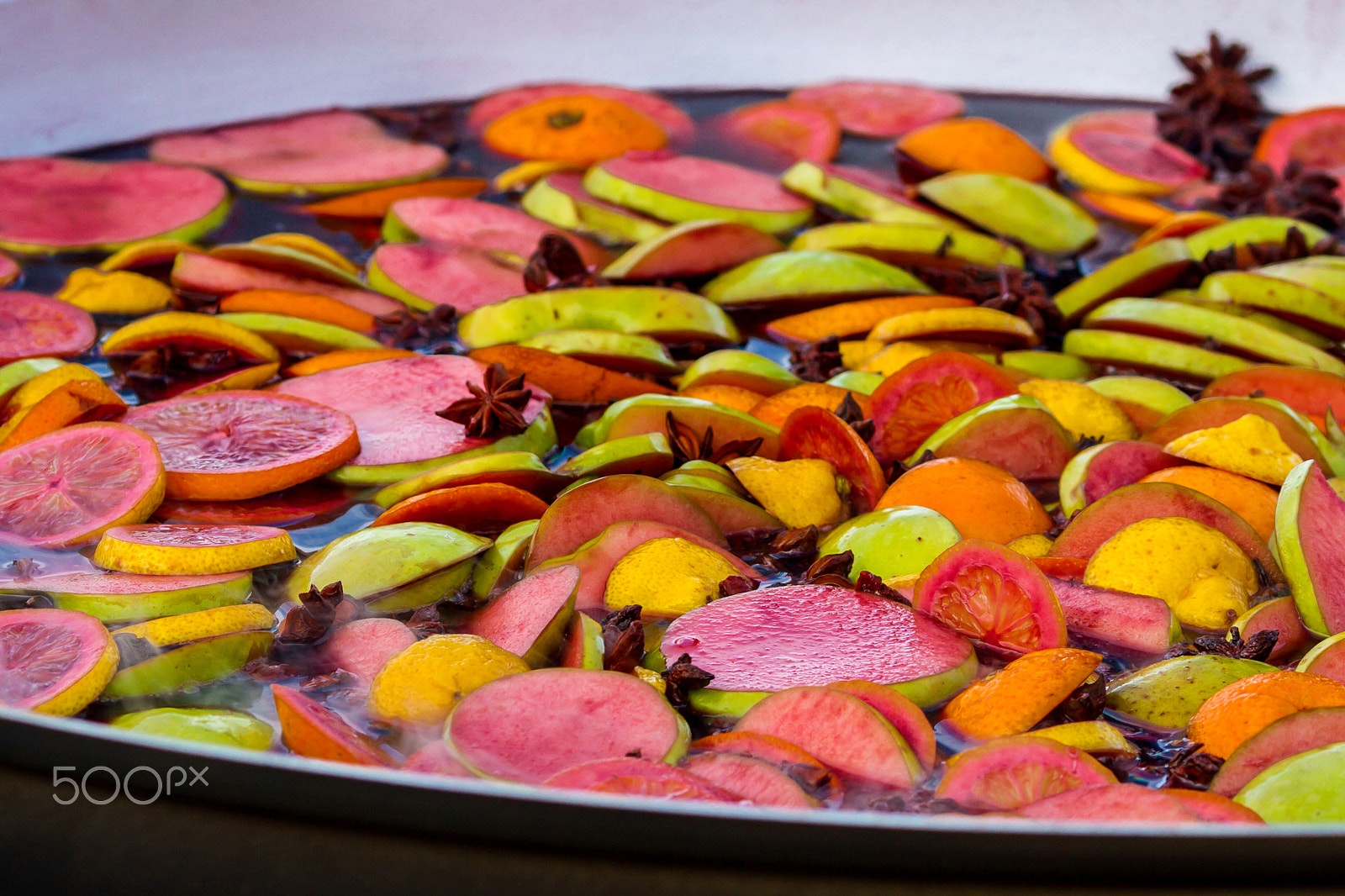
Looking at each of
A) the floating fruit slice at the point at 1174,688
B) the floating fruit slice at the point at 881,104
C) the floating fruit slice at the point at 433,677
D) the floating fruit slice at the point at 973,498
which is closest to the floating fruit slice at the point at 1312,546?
the floating fruit slice at the point at 1174,688

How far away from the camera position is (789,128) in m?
2.83

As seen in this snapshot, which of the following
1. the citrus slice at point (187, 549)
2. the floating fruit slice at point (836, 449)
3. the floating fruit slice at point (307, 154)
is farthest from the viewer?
the floating fruit slice at point (307, 154)

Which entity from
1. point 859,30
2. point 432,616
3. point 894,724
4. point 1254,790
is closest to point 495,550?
point 432,616

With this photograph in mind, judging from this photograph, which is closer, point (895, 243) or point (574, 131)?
point (895, 243)

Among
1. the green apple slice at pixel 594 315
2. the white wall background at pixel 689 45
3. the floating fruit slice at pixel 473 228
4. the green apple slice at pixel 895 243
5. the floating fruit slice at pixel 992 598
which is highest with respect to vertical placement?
the white wall background at pixel 689 45

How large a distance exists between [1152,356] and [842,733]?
3.36 feet

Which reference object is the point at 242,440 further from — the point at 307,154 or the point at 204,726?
the point at 307,154

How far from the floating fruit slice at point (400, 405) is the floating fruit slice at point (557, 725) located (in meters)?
0.57

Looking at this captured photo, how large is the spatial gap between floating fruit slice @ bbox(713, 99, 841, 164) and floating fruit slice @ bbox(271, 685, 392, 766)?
204 cm

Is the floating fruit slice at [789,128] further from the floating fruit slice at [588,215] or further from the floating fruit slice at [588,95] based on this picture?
the floating fruit slice at [588,215]

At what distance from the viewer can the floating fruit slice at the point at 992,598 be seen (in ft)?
3.53

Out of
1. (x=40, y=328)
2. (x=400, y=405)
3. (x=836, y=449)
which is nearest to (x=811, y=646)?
(x=836, y=449)

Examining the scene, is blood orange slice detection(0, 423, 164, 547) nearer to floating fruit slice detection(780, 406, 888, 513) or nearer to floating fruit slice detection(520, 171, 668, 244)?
floating fruit slice detection(780, 406, 888, 513)

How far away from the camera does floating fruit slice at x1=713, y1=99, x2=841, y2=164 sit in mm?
2748
